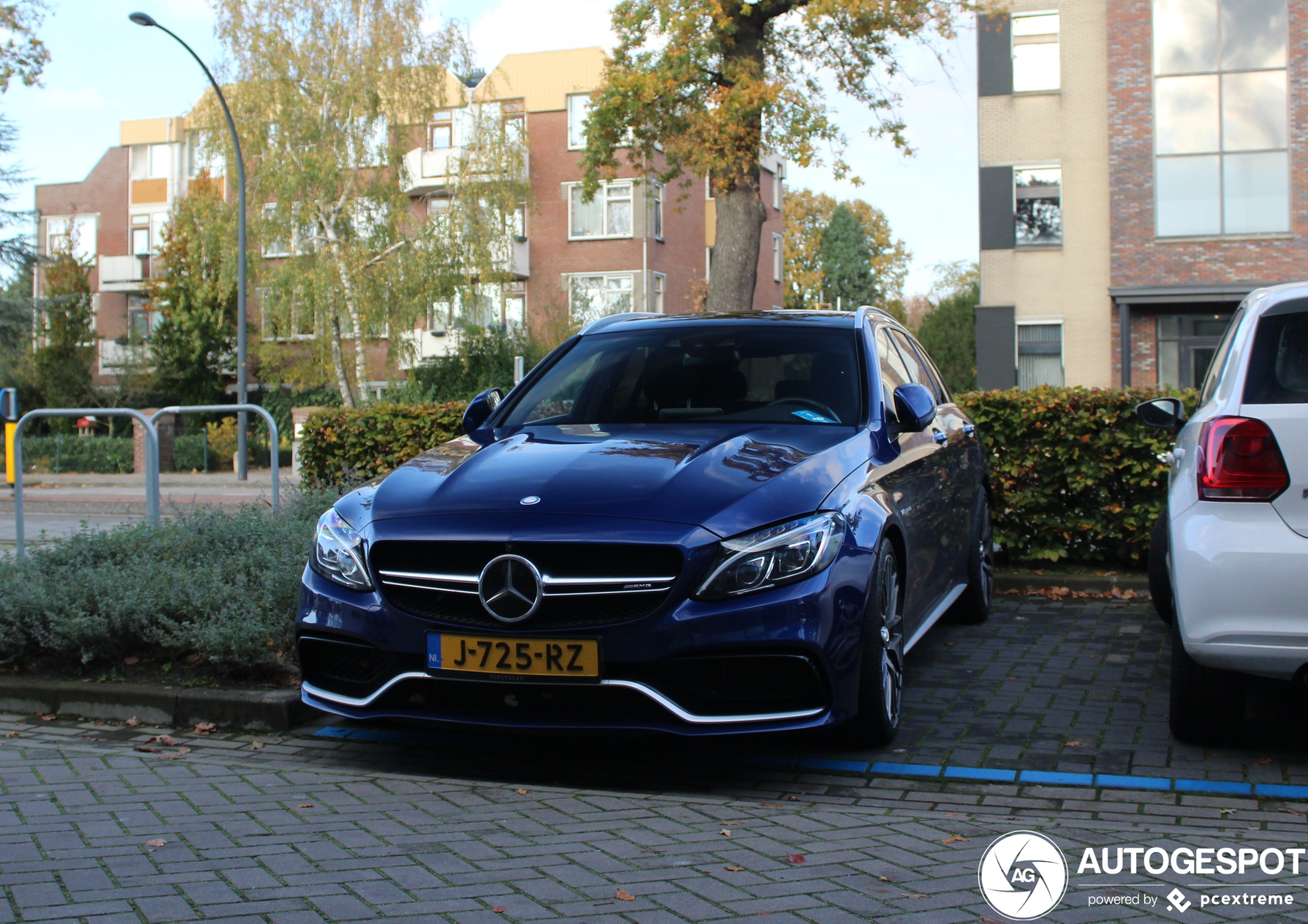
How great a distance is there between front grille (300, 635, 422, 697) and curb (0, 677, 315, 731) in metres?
0.71

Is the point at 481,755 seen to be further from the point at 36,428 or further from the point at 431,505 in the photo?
the point at 36,428

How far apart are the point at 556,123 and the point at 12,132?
52.3ft

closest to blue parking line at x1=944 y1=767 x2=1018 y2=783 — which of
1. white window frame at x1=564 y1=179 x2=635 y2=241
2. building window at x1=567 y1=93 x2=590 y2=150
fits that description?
white window frame at x1=564 y1=179 x2=635 y2=241

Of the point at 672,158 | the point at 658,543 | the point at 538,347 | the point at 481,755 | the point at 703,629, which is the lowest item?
the point at 481,755

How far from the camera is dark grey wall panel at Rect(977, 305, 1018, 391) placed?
98.4 ft

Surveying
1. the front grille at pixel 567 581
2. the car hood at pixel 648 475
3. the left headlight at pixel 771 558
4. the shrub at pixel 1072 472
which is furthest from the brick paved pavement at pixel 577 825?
the shrub at pixel 1072 472

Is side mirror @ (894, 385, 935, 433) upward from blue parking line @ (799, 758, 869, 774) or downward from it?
upward

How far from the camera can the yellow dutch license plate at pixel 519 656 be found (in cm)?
421

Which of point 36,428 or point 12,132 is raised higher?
point 12,132

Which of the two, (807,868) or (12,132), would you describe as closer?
(807,868)

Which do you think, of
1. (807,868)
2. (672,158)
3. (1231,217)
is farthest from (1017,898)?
(1231,217)

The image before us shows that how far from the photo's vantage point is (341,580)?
4.59 m

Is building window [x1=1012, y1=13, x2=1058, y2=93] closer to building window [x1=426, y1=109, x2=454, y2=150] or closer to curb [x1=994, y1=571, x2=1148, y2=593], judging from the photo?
building window [x1=426, y1=109, x2=454, y2=150]

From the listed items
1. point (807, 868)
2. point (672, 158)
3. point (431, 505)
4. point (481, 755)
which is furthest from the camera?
point (672, 158)
